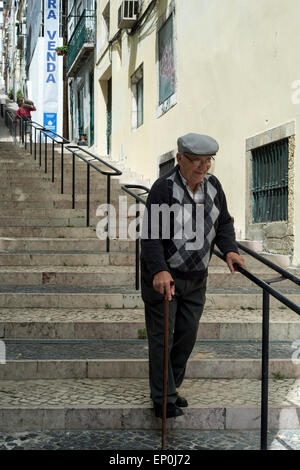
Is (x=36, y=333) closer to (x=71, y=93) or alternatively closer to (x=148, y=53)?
(x=148, y=53)

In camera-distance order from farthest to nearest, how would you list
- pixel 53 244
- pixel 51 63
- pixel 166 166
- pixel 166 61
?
1. pixel 51 63
2. pixel 166 166
3. pixel 166 61
4. pixel 53 244

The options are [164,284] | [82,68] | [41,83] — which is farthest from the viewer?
[41,83]

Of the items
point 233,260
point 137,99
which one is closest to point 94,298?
point 233,260

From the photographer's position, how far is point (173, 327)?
3.80m

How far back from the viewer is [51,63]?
28.2m

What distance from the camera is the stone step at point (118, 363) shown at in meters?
4.50

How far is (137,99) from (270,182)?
308 inches

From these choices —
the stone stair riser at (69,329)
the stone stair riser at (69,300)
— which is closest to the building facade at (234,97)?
the stone stair riser at (69,300)

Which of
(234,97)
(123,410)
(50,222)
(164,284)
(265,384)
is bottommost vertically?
(123,410)

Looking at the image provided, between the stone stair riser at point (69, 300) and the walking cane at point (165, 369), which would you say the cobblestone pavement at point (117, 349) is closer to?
the stone stair riser at point (69, 300)

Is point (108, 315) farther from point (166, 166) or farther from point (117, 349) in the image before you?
point (166, 166)

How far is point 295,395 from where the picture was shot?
4.23 metres

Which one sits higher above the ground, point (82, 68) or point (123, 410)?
point (82, 68)

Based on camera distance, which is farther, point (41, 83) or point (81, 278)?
point (41, 83)
